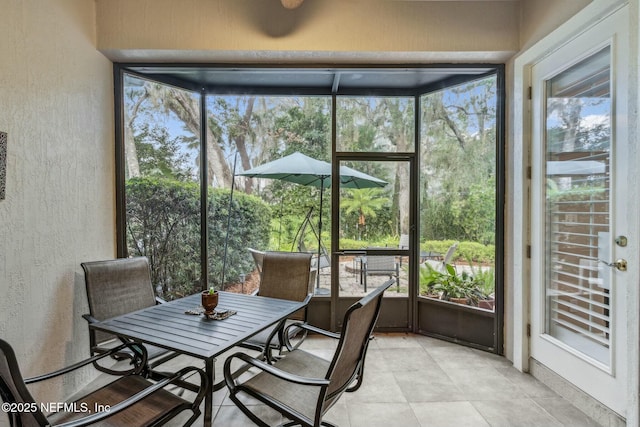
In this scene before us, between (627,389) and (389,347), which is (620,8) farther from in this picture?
(389,347)

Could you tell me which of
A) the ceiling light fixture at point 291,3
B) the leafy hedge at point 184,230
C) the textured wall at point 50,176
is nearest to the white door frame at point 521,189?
the ceiling light fixture at point 291,3

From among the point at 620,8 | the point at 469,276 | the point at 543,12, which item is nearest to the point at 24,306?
the point at 469,276

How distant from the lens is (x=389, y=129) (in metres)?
3.46

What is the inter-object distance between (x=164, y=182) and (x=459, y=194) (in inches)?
123

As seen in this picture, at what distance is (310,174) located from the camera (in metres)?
3.38

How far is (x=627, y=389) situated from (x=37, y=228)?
383 centimetres

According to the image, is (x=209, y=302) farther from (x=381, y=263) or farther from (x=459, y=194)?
(x=459, y=194)

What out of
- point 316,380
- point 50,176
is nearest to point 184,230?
point 50,176

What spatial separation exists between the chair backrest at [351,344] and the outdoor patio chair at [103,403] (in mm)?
730

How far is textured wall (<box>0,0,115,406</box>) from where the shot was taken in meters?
1.83

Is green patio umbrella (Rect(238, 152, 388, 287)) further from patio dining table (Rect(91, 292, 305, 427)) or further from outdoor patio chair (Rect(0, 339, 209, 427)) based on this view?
outdoor patio chair (Rect(0, 339, 209, 427))

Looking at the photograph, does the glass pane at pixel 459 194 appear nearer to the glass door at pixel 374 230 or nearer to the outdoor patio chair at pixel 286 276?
the glass door at pixel 374 230

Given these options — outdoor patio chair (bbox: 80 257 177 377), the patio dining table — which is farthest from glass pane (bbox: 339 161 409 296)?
outdoor patio chair (bbox: 80 257 177 377)

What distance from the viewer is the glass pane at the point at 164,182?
2.98 m
